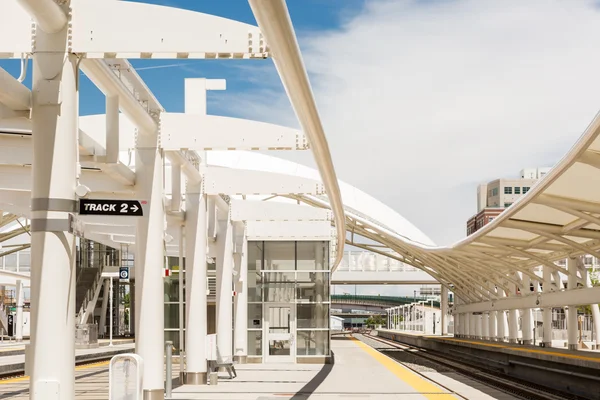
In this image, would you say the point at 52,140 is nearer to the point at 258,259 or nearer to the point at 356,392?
the point at 356,392

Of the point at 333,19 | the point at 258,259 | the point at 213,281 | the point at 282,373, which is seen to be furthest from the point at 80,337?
the point at 333,19

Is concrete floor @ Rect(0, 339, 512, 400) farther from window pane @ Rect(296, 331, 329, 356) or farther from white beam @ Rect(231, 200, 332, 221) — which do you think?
white beam @ Rect(231, 200, 332, 221)

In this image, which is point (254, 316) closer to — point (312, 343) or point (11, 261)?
point (312, 343)

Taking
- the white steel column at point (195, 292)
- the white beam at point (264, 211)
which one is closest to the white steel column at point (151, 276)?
the white steel column at point (195, 292)

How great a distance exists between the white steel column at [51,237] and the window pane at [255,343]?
19.6 meters

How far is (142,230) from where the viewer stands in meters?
15.0

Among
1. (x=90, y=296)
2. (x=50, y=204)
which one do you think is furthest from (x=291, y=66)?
(x=90, y=296)

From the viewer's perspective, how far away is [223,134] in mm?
15414

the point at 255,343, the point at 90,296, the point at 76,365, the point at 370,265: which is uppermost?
the point at 370,265

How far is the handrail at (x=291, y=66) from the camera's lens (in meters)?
7.23

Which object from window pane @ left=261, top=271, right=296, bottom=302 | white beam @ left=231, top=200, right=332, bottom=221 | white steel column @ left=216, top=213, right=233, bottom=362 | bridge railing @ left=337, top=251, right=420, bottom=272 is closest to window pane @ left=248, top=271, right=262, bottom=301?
window pane @ left=261, top=271, right=296, bottom=302

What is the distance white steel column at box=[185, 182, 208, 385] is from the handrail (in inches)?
235

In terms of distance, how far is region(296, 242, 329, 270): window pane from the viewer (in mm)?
29797

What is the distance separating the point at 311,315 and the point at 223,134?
48.6 feet
